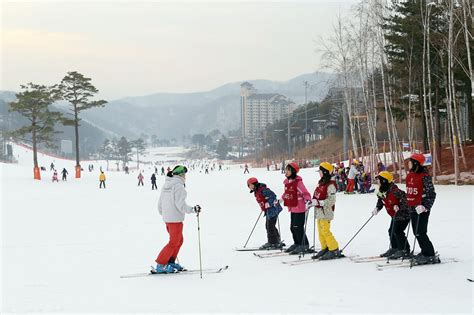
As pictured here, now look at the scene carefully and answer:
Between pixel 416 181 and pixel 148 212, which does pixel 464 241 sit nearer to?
pixel 416 181

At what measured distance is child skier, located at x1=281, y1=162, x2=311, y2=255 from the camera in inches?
372

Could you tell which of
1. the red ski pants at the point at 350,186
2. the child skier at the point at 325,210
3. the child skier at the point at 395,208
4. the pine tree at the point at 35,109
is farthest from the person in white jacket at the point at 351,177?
the pine tree at the point at 35,109

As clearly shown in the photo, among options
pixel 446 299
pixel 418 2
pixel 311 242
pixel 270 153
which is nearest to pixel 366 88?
pixel 418 2

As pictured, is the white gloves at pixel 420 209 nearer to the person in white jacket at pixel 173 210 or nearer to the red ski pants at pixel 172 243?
the person in white jacket at pixel 173 210

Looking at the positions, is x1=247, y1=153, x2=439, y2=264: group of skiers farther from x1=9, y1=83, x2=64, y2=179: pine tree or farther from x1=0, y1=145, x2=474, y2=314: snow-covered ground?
x1=9, y1=83, x2=64, y2=179: pine tree

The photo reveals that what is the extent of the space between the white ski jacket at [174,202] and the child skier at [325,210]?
2.13m

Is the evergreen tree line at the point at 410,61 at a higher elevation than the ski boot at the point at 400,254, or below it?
higher

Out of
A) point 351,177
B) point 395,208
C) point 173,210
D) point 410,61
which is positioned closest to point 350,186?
point 351,177

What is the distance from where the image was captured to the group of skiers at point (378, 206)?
26.8ft

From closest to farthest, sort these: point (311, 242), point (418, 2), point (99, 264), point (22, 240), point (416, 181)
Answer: point (416, 181), point (99, 264), point (311, 242), point (22, 240), point (418, 2)

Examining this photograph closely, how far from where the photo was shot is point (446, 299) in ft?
21.2

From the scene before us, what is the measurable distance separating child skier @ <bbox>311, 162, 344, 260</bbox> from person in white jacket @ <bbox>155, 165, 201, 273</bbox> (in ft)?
6.86

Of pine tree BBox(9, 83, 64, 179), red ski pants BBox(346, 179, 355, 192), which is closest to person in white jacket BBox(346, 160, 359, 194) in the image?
red ski pants BBox(346, 179, 355, 192)

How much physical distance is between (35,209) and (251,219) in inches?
427
